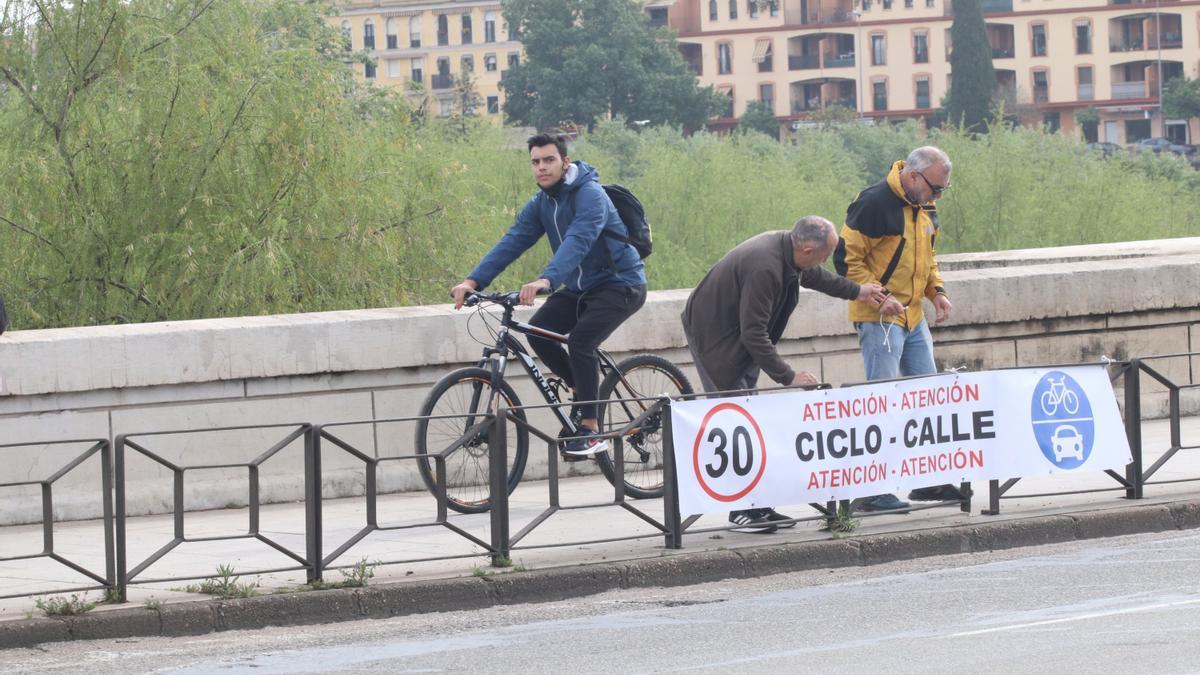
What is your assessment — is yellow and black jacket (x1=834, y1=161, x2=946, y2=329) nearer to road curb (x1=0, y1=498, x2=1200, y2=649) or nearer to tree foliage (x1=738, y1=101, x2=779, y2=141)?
road curb (x1=0, y1=498, x2=1200, y2=649)

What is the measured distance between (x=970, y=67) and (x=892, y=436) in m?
98.2

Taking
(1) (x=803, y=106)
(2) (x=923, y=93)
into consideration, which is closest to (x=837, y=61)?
(1) (x=803, y=106)

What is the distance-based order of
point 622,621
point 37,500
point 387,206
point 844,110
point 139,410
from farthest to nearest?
point 844,110, point 387,206, point 139,410, point 37,500, point 622,621

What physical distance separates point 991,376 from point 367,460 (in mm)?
3434

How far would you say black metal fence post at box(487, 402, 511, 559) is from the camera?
880cm

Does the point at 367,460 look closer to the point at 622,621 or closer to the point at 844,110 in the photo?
the point at 622,621

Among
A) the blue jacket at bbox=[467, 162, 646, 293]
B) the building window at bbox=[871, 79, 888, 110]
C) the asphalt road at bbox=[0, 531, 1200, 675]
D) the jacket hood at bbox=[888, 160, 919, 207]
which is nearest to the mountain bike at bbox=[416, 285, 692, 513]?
the blue jacket at bbox=[467, 162, 646, 293]

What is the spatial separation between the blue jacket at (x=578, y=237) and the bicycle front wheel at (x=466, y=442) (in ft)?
2.05

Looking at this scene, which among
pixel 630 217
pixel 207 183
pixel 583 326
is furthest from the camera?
pixel 207 183

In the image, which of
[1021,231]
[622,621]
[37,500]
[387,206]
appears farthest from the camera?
[1021,231]

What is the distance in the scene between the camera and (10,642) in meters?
7.55

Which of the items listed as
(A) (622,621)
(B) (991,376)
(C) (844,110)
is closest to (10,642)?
(A) (622,621)

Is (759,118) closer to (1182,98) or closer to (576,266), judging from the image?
(1182,98)

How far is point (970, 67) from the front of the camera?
105 m
